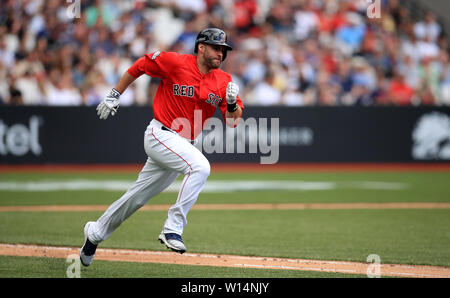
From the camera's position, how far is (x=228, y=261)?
24.3 feet

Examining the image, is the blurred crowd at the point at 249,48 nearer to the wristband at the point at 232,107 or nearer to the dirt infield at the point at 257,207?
the dirt infield at the point at 257,207

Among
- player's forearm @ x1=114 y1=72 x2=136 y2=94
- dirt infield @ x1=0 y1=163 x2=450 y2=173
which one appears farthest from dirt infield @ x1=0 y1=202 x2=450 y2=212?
dirt infield @ x1=0 y1=163 x2=450 y2=173

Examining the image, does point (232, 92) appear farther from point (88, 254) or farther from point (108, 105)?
point (88, 254)

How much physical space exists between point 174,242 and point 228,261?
3.37 ft

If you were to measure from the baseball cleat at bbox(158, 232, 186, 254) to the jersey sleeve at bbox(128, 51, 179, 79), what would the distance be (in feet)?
5.34

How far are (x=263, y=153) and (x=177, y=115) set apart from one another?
1158cm

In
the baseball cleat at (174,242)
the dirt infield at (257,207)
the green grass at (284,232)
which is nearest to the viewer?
the baseball cleat at (174,242)

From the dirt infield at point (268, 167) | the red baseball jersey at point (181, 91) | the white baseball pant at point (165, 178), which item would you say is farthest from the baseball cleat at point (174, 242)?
the dirt infield at point (268, 167)

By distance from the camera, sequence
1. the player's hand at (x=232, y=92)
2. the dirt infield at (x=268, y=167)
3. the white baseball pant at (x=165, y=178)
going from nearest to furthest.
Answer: the white baseball pant at (x=165, y=178)
the player's hand at (x=232, y=92)
the dirt infield at (x=268, y=167)

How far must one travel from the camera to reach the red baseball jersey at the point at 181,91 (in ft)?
23.2

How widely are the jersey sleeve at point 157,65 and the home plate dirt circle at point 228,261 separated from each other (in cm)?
194

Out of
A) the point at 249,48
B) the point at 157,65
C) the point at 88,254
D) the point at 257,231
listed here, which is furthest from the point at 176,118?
the point at 249,48

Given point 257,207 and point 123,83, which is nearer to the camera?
point 123,83

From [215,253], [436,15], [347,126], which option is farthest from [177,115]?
[436,15]
